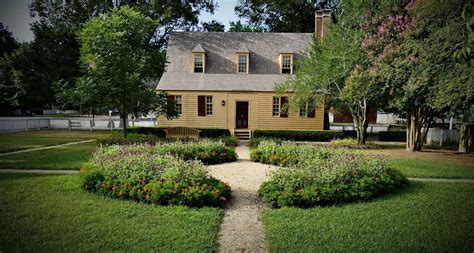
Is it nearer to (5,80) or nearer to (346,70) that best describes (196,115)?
(346,70)

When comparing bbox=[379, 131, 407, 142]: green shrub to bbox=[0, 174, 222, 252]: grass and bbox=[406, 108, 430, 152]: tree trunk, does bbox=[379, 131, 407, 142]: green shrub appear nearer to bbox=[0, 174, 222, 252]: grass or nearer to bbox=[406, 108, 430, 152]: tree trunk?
bbox=[406, 108, 430, 152]: tree trunk

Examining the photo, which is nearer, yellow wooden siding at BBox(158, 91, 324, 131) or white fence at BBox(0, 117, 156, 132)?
white fence at BBox(0, 117, 156, 132)

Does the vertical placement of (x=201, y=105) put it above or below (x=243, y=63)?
below

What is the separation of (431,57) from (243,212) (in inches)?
396

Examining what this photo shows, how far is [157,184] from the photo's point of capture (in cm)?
709

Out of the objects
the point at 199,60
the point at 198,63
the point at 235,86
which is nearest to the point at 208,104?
the point at 235,86

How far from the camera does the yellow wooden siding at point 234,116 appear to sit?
22.7 m

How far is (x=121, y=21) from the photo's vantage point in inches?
652

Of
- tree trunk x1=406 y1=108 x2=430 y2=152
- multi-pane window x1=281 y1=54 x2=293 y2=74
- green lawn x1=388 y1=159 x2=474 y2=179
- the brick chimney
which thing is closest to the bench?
multi-pane window x1=281 y1=54 x2=293 y2=74

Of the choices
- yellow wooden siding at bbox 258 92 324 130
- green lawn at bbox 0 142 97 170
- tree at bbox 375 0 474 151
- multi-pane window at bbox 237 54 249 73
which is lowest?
green lawn at bbox 0 142 97 170

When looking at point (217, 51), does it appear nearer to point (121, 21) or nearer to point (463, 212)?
point (121, 21)

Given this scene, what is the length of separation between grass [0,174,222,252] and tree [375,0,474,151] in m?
9.34

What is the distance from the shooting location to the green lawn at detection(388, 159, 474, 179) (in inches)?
406

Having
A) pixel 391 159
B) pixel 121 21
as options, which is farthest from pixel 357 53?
pixel 121 21
